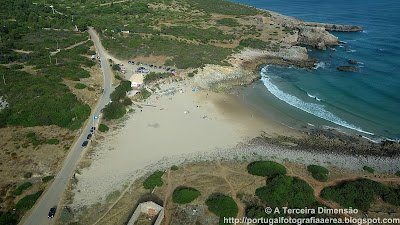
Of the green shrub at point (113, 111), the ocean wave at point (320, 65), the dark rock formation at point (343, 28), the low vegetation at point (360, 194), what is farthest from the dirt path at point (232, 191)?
the dark rock formation at point (343, 28)

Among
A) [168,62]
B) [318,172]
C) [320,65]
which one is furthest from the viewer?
[320,65]

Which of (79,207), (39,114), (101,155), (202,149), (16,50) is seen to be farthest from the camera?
(16,50)

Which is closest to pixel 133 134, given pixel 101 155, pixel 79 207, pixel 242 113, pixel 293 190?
pixel 101 155

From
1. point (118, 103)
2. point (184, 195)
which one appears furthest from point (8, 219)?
point (118, 103)

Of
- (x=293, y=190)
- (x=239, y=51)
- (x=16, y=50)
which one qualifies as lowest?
(x=293, y=190)

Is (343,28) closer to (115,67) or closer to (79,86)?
(115,67)

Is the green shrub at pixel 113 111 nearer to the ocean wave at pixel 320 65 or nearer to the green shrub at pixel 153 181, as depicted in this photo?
the green shrub at pixel 153 181

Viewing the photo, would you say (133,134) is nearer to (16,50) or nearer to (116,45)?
(116,45)
